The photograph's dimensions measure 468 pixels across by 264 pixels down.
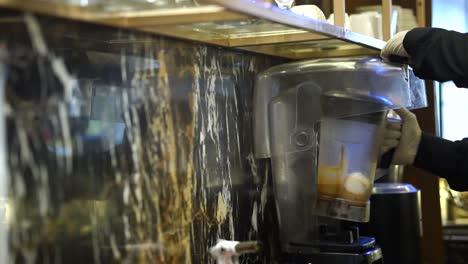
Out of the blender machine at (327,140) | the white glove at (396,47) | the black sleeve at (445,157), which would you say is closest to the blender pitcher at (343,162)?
the blender machine at (327,140)

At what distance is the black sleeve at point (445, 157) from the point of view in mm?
1831

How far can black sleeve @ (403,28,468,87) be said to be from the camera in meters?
1.55

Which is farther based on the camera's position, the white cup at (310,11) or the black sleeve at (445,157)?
the black sleeve at (445,157)

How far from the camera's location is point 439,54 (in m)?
1.55

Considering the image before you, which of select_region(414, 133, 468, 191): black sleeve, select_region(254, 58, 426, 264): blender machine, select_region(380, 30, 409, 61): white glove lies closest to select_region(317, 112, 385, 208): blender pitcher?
select_region(254, 58, 426, 264): blender machine

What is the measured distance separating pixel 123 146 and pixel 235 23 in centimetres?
31

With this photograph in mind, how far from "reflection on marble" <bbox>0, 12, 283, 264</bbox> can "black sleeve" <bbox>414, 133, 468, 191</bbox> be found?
481mm

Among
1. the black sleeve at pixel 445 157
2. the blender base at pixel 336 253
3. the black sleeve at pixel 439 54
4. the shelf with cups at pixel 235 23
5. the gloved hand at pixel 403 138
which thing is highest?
the shelf with cups at pixel 235 23

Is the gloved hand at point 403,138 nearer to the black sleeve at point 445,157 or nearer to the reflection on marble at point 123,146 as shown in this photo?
the black sleeve at point 445,157

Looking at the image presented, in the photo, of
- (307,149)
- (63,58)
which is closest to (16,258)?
(63,58)

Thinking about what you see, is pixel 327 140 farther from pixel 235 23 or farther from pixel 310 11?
pixel 235 23

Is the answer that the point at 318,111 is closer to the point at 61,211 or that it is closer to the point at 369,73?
the point at 369,73

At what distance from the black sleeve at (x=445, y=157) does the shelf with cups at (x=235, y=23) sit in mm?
291

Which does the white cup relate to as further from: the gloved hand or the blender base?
the blender base
